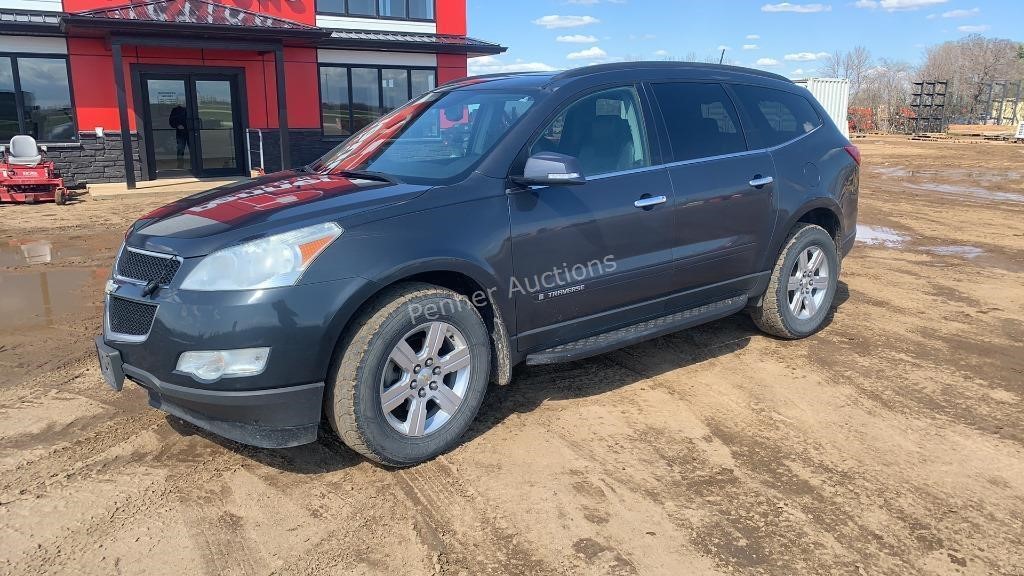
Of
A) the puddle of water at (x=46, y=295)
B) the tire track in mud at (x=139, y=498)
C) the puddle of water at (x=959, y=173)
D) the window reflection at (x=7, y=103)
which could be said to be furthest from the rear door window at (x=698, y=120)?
the window reflection at (x=7, y=103)

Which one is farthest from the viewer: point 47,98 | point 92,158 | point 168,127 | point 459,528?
point 168,127

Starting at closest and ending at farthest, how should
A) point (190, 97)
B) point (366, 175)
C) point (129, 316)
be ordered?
point (129, 316), point (366, 175), point (190, 97)

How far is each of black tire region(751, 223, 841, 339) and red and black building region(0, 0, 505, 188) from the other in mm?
13543

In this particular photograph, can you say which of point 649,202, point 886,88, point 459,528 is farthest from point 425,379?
point 886,88

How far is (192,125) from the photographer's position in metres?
17.6

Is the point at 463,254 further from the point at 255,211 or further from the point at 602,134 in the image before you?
the point at 602,134

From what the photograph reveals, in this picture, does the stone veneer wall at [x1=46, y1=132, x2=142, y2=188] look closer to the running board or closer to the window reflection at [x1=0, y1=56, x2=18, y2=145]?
the window reflection at [x1=0, y1=56, x2=18, y2=145]

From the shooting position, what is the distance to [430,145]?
419 centimetres

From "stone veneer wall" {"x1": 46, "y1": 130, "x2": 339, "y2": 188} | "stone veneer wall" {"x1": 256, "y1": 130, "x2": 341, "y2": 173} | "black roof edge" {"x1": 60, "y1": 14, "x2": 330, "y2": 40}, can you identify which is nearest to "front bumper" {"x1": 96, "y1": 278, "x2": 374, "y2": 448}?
"black roof edge" {"x1": 60, "y1": 14, "x2": 330, "y2": 40}

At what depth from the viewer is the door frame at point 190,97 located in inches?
647

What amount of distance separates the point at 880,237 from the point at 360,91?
14.3m

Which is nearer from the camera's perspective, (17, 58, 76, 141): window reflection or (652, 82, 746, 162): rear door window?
(652, 82, 746, 162): rear door window

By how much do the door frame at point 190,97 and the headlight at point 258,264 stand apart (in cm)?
1547

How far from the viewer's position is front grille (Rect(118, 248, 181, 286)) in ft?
10.5
